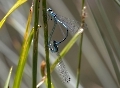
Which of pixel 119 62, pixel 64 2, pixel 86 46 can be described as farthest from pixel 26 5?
pixel 119 62

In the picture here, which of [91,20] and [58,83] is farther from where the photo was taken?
[58,83]

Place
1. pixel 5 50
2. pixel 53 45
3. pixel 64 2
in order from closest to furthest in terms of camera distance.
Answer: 1. pixel 53 45
2. pixel 64 2
3. pixel 5 50

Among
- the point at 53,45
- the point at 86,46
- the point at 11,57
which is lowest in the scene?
the point at 53,45

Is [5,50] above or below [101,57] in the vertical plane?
above

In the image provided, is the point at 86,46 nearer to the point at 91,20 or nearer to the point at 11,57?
the point at 91,20

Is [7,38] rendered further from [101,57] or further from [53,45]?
[53,45]

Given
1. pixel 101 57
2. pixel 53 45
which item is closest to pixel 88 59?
pixel 101 57

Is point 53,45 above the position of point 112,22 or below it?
below

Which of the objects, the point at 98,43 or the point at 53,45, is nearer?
the point at 53,45

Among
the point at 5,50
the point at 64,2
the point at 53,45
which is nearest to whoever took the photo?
the point at 53,45
